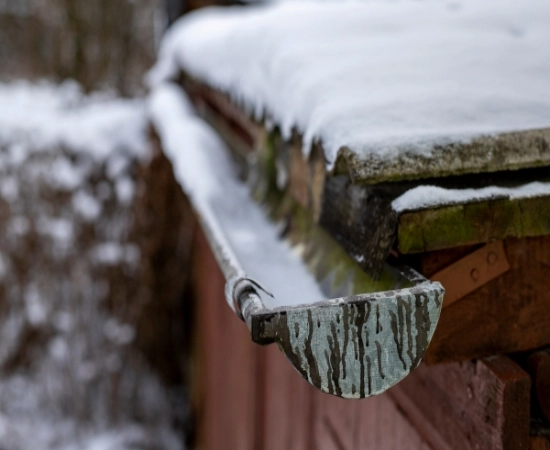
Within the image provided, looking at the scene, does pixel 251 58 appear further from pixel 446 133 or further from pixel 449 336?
pixel 449 336

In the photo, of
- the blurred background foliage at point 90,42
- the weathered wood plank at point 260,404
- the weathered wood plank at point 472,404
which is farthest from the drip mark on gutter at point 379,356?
the blurred background foliage at point 90,42

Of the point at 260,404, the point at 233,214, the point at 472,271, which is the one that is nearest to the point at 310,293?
the point at 472,271

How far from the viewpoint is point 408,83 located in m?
1.12

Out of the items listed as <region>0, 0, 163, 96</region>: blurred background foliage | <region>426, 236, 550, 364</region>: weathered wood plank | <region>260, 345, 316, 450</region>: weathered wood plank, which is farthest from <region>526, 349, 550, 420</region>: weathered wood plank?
<region>0, 0, 163, 96</region>: blurred background foliage

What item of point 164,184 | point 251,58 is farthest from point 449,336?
point 164,184

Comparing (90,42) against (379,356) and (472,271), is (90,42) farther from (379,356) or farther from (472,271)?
(379,356)

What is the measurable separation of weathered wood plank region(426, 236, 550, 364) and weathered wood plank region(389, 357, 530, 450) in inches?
1.4

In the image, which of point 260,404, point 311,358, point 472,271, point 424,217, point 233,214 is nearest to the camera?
point 311,358

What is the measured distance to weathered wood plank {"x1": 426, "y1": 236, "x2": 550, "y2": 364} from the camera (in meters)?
0.96

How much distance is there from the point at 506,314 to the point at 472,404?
0.54 feet

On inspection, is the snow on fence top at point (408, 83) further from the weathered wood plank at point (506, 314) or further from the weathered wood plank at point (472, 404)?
the weathered wood plank at point (472, 404)

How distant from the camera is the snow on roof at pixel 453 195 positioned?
0.83 m

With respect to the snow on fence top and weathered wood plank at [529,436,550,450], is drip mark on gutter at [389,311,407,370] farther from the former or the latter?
weathered wood plank at [529,436,550,450]

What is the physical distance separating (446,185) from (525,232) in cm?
14
